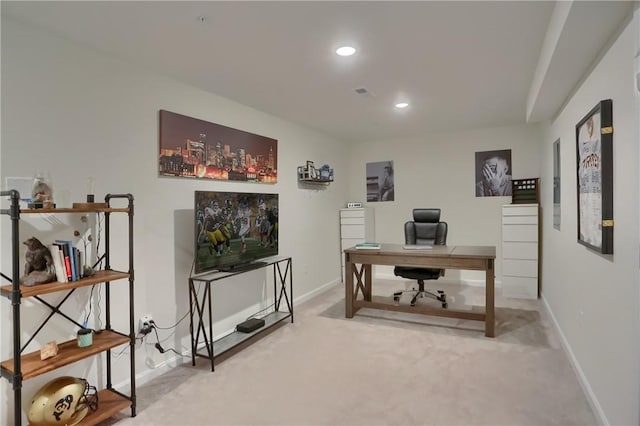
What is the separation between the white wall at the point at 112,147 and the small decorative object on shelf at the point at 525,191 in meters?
3.72

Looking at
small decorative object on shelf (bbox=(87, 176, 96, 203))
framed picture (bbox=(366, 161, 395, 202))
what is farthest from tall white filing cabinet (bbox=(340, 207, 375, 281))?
small decorative object on shelf (bbox=(87, 176, 96, 203))

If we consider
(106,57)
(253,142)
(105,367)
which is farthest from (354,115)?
(105,367)

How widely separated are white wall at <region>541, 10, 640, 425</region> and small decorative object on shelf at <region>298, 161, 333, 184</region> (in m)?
2.89

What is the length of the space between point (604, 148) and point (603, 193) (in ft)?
0.79

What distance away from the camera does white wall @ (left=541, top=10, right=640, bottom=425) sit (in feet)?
5.37

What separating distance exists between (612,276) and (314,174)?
3568 mm

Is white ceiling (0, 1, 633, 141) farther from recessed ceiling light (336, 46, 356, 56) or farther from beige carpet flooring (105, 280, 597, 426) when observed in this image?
beige carpet flooring (105, 280, 597, 426)

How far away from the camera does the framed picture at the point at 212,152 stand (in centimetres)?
299

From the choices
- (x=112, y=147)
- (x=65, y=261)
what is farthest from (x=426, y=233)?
(x=65, y=261)

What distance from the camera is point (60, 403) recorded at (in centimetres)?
199

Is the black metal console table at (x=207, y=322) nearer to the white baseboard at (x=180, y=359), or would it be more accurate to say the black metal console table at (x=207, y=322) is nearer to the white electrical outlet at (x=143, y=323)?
the white baseboard at (x=180, y=359)

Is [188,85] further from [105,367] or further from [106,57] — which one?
[105,367]

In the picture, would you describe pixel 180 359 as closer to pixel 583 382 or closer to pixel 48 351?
pixel 48 351

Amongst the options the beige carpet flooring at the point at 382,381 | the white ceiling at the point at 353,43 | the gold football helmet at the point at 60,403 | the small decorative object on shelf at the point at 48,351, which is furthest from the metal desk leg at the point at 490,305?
the small decorative object on shelf at the point at 48,351
